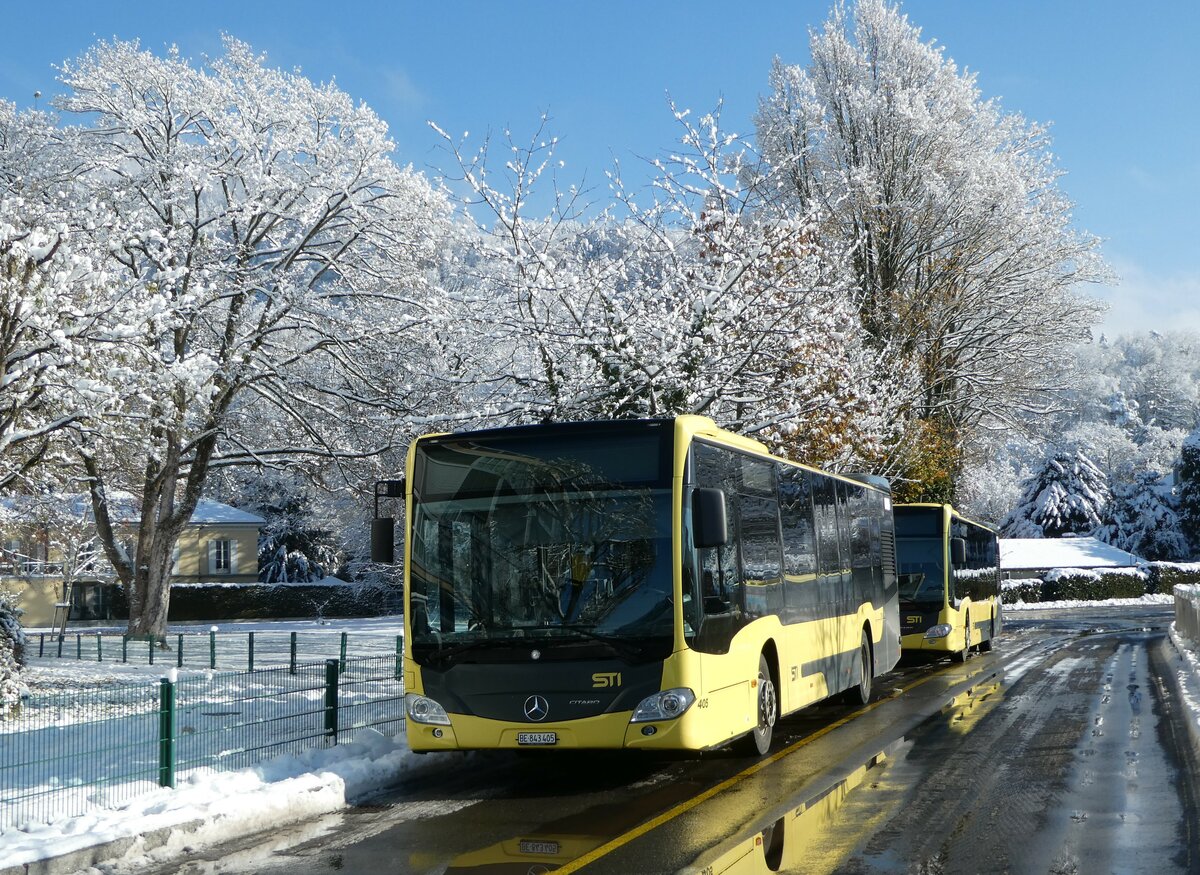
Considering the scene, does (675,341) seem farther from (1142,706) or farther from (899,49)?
(899,49)

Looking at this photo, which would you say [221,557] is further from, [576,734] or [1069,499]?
[576,734]

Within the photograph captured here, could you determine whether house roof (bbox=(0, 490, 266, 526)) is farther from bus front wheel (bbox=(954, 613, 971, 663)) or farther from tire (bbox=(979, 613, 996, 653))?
tire (bbox=(979, 613, 996, 653))

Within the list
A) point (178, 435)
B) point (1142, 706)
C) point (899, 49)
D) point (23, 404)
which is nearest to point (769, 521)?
point (1142, 706)

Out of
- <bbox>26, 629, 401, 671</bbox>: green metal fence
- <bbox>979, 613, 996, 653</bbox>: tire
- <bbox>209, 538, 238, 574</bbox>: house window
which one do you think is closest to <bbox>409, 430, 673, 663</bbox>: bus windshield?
<bbox>26, 629, 401, 671</bbox>: green metal fence

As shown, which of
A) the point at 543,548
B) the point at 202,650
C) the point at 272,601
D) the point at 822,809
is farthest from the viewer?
the point at 272,601

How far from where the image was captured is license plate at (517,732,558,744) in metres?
10.3

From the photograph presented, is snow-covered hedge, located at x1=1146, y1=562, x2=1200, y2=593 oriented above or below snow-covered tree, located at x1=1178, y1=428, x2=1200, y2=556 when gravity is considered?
below

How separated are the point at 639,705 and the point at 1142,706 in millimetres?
8972

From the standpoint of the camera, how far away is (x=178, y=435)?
84.7 ft

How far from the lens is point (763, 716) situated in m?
12.3

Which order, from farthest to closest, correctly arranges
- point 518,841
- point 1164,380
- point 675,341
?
point 1164,380 → point 675,341 → point 518,841

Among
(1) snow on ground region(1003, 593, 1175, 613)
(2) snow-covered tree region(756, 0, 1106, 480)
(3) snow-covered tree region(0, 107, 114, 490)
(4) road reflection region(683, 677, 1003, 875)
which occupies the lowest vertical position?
(1) snow on ground region(1003, 593, 1175, 613)

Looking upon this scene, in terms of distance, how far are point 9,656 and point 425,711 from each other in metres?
9.43

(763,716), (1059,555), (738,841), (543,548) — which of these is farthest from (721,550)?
(1059,555)
